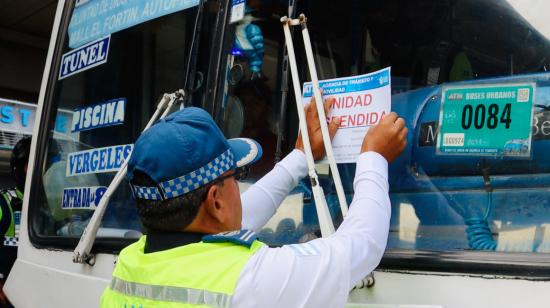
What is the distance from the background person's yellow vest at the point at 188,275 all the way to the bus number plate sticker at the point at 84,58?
1414 mm

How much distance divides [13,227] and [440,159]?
10.5 ft

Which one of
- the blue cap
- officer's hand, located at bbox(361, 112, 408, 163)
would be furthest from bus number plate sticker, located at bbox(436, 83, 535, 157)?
the blue cap

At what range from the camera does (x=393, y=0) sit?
2.02m

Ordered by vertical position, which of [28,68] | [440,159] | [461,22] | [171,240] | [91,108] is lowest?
[171,240]

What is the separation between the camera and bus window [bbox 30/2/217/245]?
2.24 meters

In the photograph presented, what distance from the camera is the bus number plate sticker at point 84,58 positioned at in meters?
2.52

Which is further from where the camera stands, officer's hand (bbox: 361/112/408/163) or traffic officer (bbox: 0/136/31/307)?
traffic officer (bbox: 0/136/31/307)

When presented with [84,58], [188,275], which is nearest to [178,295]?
[188,275]

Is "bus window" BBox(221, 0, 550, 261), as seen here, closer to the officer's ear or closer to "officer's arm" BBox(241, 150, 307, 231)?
"officer's arm" BBox(241, 150, 307, 231)

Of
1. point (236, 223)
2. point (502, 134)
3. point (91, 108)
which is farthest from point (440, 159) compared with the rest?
point (91, 108)

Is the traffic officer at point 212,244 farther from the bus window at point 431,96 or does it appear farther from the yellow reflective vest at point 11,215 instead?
the yellow reflective vest at point 11,215

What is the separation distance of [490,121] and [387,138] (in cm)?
24

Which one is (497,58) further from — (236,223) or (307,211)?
(236,223)

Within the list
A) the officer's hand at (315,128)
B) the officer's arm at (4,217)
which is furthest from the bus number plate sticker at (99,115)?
the officer's arm at (4,217)
